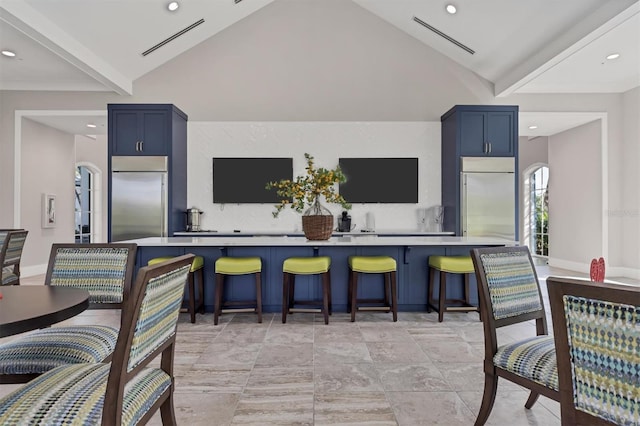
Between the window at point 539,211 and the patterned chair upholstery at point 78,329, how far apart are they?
8604mm

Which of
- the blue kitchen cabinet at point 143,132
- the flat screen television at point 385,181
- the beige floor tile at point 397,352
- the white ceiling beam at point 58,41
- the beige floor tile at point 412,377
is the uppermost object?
the white ceiling beam at point 58,41

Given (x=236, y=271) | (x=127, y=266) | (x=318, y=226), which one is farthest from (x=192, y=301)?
(x=127, y=266)

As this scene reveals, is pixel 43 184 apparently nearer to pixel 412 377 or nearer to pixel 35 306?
pixel 35 306

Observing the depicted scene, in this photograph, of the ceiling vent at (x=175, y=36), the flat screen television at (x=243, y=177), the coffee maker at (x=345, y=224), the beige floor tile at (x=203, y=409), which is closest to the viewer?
the beige floor tile at (x=203, y=409)

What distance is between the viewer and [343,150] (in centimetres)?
582

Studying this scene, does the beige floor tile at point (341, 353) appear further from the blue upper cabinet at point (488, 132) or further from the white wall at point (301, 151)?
the blue upper cabinet at point (488, 132)

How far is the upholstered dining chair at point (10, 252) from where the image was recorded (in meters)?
3.30

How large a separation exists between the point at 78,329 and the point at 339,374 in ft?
4.98

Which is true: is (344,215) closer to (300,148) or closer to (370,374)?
(300,148)

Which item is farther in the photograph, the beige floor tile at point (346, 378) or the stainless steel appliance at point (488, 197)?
the stainless steel appliance at point (488, 197)

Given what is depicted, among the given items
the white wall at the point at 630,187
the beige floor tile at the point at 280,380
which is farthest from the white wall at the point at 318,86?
the beige floor tile at the point at 280,380

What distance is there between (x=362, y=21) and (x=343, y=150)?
1.99m

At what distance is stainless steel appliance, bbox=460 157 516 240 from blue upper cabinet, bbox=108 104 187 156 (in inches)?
170

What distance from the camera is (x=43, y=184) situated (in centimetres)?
642
